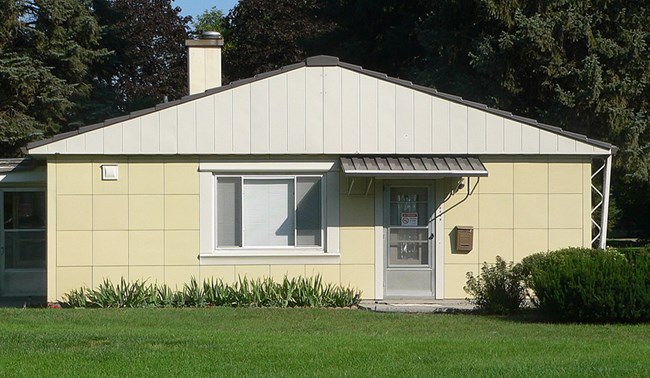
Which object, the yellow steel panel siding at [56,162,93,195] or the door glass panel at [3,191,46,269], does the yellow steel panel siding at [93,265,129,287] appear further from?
the door glass panel at [3,191,46,269]

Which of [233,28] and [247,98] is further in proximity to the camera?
[233,28]

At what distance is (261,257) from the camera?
16359 millimetres

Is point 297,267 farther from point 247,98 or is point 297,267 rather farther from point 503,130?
point 503,130

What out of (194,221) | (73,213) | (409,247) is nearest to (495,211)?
(409,247)

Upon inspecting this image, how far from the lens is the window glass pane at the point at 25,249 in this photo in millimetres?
18312

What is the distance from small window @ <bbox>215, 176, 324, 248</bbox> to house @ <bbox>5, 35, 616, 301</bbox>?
0.02 m

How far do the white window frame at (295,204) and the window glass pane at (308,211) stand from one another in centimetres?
8

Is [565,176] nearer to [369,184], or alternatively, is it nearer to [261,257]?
[369,184]

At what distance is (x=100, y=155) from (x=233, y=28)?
29.2m

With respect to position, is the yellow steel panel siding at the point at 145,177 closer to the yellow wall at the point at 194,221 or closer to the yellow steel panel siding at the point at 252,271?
the yellow wall at the point at 194,221

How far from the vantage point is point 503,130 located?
1647 cm

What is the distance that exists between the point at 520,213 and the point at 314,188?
3.55 meters

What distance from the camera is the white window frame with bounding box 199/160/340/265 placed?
53.6 ft

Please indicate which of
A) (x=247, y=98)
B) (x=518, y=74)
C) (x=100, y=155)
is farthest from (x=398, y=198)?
(x=518, y=74)
